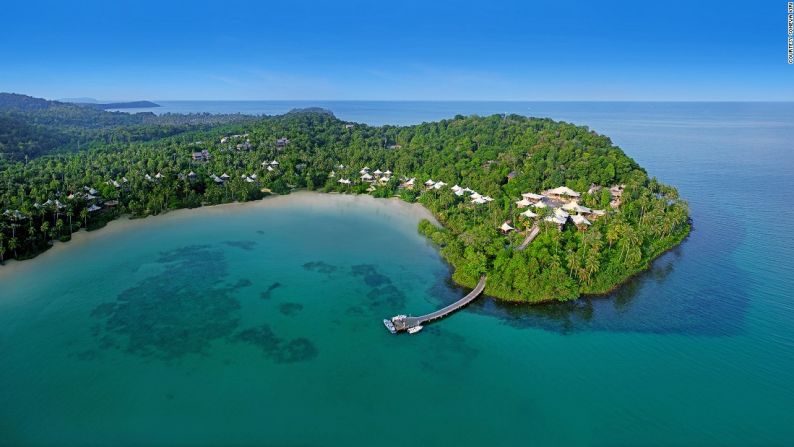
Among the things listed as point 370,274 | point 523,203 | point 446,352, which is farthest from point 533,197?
point 446,352

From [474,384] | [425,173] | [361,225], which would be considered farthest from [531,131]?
[474,384]

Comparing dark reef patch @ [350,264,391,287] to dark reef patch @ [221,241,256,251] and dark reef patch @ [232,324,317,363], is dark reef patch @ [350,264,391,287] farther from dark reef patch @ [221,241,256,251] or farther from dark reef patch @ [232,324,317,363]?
dark reef patch @ [221,241,256,251]

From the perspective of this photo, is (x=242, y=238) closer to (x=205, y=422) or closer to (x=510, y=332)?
(x=205, y=422)

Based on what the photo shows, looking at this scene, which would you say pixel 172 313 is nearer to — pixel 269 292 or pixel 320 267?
pixel 269 292

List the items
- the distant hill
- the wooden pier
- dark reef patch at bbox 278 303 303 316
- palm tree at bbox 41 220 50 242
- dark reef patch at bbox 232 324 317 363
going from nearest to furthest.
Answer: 1. dark reef patch at bbox 232 324 317 363
2. the wooden pier
3. dark reef patch at bbox 278 303 303 316
4. palm tree at bbox 41 220 50 242
5. the distant hill

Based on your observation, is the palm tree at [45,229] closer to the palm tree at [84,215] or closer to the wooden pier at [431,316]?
the palm tree at [84,215]

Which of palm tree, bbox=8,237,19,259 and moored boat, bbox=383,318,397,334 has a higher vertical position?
palm tree, bbox=8,237,19,259

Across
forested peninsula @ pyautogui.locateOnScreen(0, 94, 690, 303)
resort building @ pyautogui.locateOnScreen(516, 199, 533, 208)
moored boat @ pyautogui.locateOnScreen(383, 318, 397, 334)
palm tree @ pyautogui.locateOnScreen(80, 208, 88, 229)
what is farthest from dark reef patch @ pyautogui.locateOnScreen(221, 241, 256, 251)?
resort building @ pyautogui.locateOnScreen(516, 199, 533, 208)
